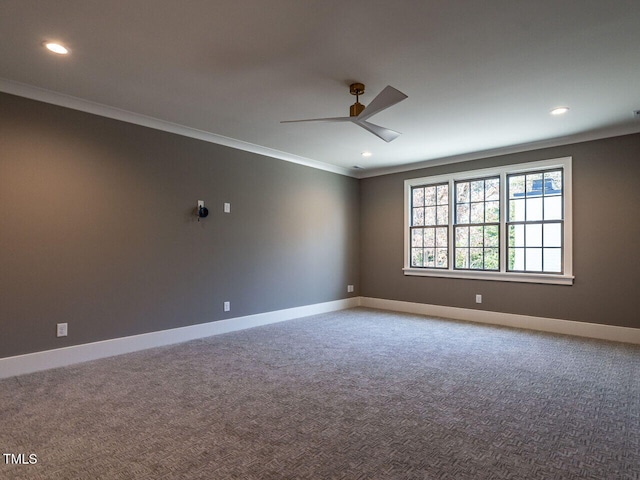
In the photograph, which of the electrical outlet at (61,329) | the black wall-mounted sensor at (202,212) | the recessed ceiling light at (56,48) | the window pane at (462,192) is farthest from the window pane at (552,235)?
the electrical outlet at (61,329)

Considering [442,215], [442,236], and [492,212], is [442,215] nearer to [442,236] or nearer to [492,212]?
[442,236]

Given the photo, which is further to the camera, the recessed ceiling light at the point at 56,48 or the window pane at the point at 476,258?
the window pane at the point at 476,258

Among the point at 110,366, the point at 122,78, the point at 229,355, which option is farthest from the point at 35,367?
the point at 122,78

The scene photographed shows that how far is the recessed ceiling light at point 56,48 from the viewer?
2.61 m

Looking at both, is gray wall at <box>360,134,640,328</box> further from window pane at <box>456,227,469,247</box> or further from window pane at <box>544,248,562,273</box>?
window pane at <box>456,227,469,247</box>

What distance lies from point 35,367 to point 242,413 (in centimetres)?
225

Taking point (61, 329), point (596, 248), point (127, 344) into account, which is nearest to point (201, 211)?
point (127, 344)

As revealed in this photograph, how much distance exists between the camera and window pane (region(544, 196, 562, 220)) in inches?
194

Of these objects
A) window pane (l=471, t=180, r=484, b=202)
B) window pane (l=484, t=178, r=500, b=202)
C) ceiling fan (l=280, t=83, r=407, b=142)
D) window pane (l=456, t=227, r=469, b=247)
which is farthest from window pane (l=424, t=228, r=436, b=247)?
ceiling fan (l=280, t=83, r=407, b=142)

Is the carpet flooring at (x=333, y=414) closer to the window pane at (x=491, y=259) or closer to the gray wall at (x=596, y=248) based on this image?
the gray wall at (x=596, y=248)

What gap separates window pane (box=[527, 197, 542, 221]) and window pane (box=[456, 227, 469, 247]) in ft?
2.98

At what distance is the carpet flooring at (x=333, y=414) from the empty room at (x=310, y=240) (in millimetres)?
20

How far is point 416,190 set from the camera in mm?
6441

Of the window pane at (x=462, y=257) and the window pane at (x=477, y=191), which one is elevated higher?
the window pane at (x=477, y=191)
